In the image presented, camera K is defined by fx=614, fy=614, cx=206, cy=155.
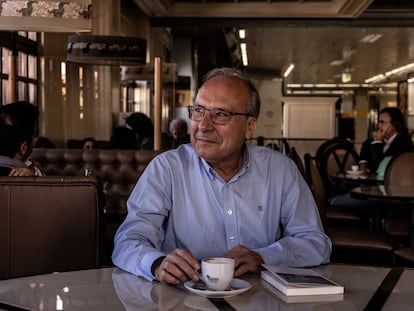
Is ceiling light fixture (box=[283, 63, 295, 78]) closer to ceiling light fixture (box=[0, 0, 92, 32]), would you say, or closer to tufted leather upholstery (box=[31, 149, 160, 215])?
tufted leather upholstery (box=[31, 149, 160, 215])

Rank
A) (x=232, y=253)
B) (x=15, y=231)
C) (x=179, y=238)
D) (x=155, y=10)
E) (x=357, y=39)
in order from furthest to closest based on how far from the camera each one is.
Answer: (x=357, y=39)
(x=155, y=10)
(x=15, y=231)
(x=179, y=238)
(x=232, y=253)

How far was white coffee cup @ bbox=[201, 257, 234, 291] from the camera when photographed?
1.28 metres

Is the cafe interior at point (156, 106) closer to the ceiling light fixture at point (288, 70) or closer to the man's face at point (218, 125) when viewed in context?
the ceiling light fixture at point (288, 70)

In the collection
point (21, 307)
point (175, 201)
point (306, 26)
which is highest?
point (306, 26)

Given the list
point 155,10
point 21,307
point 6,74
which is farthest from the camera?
point 155,10

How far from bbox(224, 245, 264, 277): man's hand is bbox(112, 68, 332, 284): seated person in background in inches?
4.7

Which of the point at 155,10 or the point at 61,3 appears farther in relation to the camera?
the point at 155,10

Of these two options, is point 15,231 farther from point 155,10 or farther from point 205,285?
point 155,10

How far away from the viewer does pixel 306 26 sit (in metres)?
11.0

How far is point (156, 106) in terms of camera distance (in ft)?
15.4

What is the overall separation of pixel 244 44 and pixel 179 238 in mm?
13127

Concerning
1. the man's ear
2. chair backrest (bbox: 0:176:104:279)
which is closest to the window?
chair backrest (bbox: 0:176:104:279)

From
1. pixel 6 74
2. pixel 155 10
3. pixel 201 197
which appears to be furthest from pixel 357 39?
pixel 201 197

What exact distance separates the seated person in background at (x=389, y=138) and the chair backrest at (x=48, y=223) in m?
4.23
